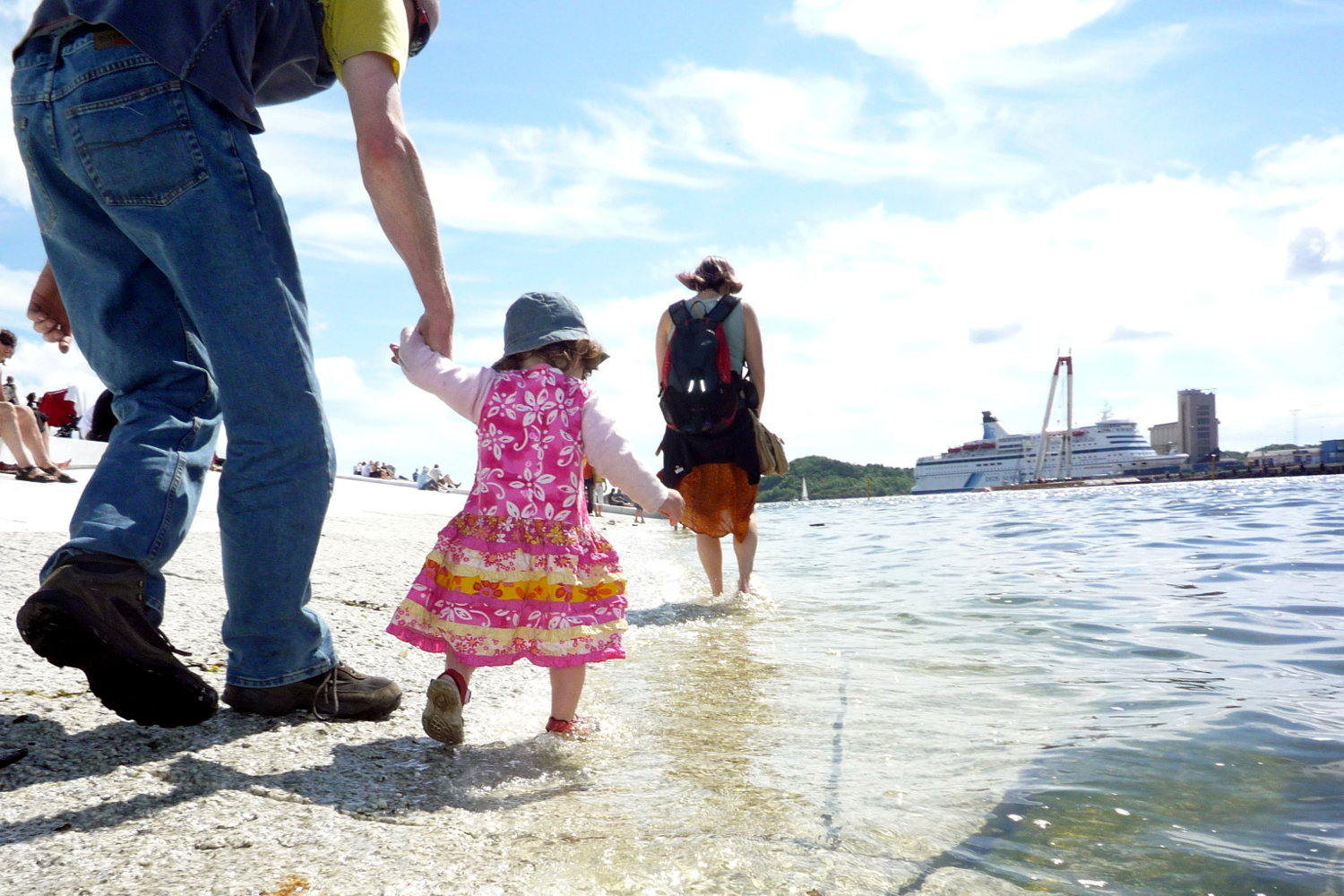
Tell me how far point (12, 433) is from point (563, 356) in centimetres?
872

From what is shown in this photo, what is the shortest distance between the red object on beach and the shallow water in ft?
40.0

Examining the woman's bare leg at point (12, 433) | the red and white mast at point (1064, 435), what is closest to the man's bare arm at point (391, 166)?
the woman's bare leg at point (12, 433)

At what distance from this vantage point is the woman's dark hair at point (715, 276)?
5121 mm

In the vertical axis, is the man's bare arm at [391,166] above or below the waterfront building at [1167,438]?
below

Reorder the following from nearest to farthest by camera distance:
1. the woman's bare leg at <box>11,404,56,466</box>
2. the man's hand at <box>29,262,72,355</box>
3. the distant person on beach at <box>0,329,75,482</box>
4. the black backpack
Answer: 1. the man's hand at <box>29,262,72,355</box>
2. the black backpack
3. the distant person on beach at <box>0,329,75,482</box>
4. the woman's bare leg at <box>11,404,56,466</box>

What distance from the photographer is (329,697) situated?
211 centimetres

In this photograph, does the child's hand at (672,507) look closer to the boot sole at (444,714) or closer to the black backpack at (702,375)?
the boot sole at (444,714)

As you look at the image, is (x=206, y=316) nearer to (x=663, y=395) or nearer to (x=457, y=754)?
(x=457, y=754)

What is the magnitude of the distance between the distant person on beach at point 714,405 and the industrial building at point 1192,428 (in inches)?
4124

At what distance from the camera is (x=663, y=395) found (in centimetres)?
513

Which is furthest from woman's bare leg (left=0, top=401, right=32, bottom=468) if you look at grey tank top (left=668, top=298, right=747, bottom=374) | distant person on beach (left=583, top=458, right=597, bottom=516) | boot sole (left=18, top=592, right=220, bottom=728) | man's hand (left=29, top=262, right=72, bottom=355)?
boot sole (left=18, top=592, right=220, bottom=728)

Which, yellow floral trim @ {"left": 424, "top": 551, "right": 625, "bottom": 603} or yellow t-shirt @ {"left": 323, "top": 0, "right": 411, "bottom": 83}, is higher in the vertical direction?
yellow t-shirt @ {"left": 323, "top": 0, "right": 411, "bottom": 83}

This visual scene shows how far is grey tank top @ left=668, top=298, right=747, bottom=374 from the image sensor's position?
5.04 meters

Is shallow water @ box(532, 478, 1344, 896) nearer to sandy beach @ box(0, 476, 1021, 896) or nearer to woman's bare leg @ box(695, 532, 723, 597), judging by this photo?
sandy beach @ box(0, 476, 1021, 896)
